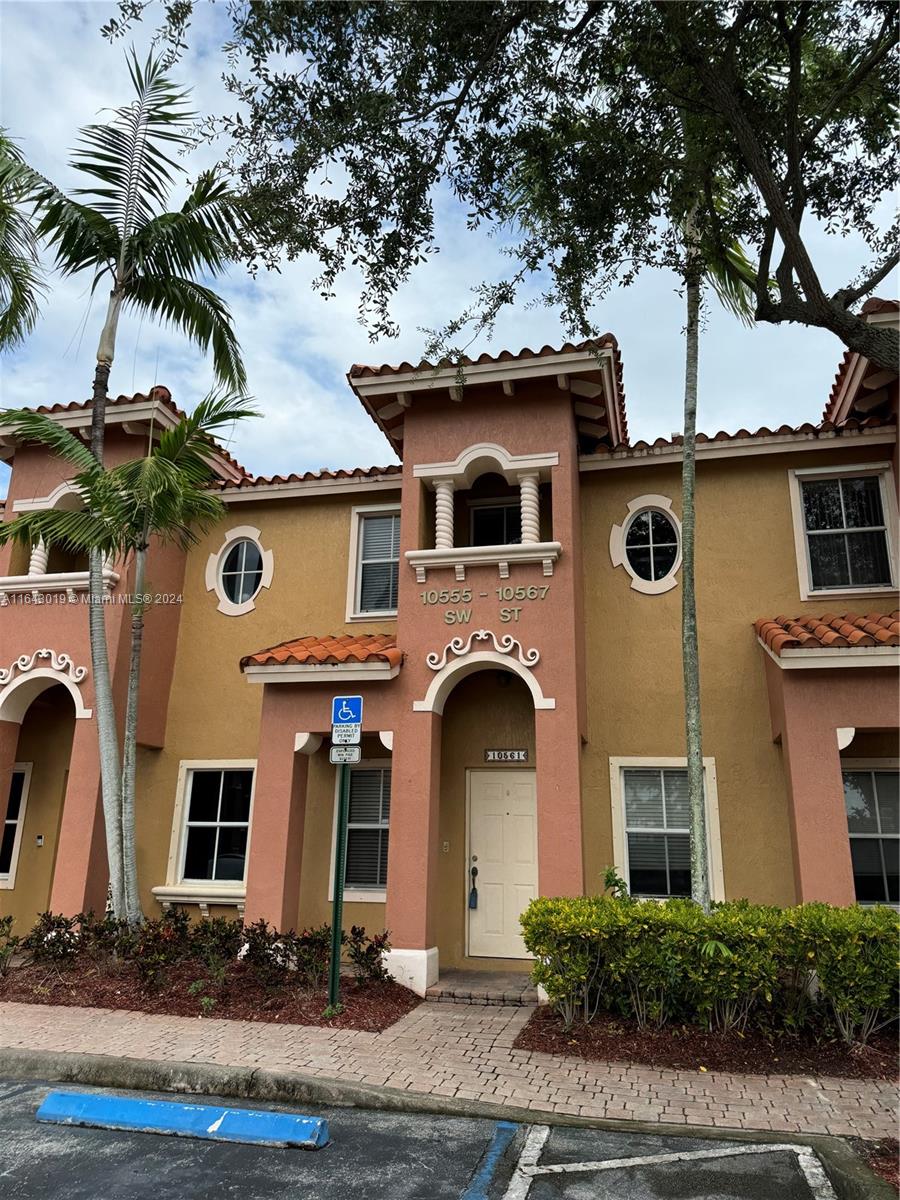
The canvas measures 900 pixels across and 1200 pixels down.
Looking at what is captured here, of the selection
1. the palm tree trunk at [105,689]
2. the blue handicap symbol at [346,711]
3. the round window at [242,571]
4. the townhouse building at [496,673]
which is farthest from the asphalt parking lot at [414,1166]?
the round window at [242,571]

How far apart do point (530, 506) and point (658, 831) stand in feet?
13.8

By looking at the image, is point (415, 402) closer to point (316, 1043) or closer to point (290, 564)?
point (290, 564)

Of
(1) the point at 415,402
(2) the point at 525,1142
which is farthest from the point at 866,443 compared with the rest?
(2) the point at 525,1142

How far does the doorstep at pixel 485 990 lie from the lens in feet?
28.7

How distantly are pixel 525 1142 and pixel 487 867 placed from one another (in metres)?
5.25

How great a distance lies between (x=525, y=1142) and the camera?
5.15 meters

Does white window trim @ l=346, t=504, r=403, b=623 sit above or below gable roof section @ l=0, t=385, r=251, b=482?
below

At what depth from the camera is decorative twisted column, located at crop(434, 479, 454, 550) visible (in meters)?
10.5

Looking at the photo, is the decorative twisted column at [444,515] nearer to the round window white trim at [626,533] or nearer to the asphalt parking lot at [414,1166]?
the round window white trim at [626,533]

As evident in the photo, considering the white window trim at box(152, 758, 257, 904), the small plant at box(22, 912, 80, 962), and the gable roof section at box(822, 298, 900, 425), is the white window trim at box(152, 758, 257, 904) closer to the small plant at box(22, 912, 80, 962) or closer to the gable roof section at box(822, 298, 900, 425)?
the small plant at box(22, 912, 80, 962)

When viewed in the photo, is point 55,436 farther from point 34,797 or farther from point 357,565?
point 34,797

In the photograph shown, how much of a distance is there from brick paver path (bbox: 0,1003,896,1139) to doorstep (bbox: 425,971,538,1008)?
0.67 m

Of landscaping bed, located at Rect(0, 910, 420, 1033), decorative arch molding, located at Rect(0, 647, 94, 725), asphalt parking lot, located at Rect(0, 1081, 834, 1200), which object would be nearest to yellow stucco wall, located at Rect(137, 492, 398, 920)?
decorative arch molding, located at Rect(0, 647, 94, 725)

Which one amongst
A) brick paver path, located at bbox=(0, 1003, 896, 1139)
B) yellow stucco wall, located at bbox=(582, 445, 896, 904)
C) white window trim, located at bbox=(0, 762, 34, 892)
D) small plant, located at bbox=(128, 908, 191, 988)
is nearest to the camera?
brick paver path, located at bbox=(0, 1003, 896, 1139)
